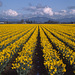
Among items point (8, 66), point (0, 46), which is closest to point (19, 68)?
point (8, 66)

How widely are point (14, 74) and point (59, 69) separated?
9.07ft

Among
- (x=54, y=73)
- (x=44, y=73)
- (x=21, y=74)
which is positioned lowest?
(x=44, y=73)

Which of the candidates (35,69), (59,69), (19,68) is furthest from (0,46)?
(59,69)

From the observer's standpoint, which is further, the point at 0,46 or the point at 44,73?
the point at 0,46

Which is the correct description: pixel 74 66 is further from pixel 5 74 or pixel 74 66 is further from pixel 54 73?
pixel 5 74

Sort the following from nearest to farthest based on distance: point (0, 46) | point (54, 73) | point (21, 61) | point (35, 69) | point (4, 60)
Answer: point (54, 73), point (21, 61), point (4, 60), point (35, 69), point (0, 46)

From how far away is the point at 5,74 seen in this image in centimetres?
614

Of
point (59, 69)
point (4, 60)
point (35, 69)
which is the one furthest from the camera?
point (35, 69)

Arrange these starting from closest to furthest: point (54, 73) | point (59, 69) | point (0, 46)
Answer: point (54, 73), point (59, 69), point (0, 46)

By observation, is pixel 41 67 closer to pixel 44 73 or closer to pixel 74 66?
pixel 44 73

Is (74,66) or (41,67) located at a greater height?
(74,66)

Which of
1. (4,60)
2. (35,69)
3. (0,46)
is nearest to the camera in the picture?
(4,60)

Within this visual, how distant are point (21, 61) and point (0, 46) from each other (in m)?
5.10

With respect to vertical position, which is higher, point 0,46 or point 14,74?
point 0,46
